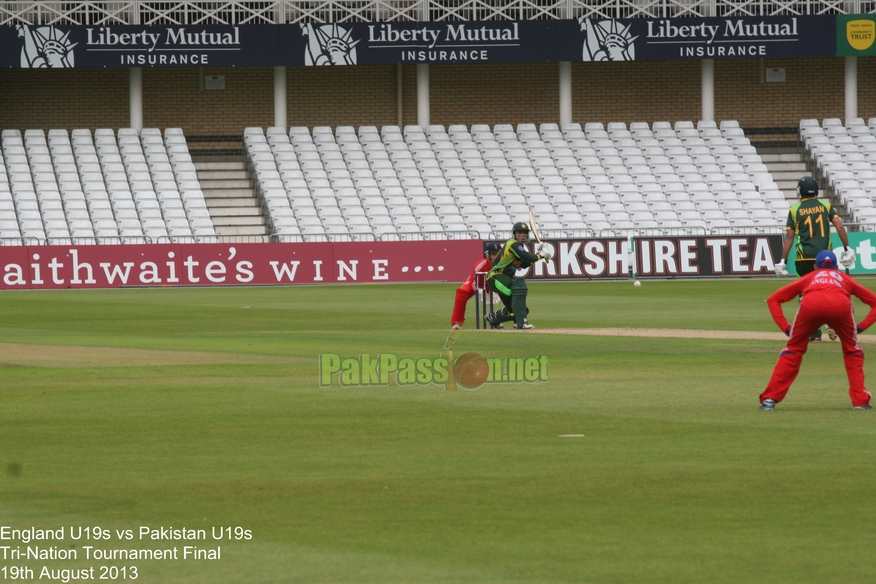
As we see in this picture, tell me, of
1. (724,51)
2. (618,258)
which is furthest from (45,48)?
(724,51)

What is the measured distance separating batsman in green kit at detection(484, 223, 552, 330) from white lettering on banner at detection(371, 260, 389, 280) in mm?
15998

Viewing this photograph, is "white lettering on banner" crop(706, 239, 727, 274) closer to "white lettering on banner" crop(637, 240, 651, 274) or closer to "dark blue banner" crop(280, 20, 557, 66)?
"white lettering on banner" crop(637, 240, 651, 274)

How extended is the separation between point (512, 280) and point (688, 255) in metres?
17.7

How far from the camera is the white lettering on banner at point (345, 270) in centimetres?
3531

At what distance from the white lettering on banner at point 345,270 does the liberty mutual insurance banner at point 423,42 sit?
401 inches

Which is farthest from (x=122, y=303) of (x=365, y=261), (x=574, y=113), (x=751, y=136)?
(x=751, y=136)

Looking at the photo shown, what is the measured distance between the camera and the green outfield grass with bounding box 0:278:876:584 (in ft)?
19.7

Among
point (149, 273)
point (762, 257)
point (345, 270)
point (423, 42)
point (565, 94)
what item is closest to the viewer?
point (149, 273)

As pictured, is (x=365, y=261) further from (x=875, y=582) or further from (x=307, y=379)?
(x=875, y=582)

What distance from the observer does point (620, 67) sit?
1900 inches

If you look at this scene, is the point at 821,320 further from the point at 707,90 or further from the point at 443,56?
the point at 707,90

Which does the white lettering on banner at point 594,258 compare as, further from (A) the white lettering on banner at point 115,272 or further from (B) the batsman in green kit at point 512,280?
(B) the batsman in green kit at point 512,280

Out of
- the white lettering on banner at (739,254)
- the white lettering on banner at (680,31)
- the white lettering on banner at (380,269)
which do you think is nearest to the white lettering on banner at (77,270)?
the white lettering on banner at (380,269)

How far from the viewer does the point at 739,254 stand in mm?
36219
